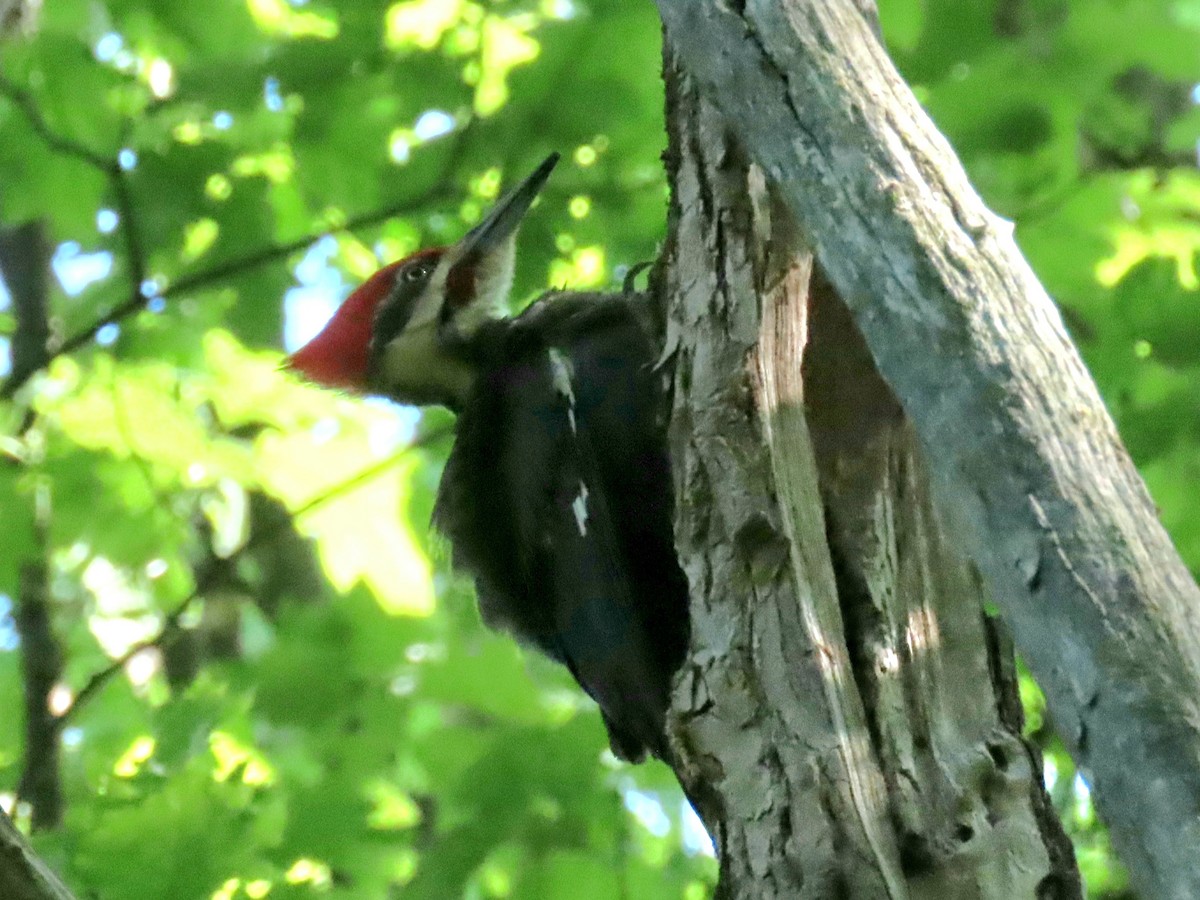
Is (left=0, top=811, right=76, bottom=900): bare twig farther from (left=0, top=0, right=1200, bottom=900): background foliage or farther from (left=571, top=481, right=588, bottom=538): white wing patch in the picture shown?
(left=571, top=481, right=588, bottom=538): white wing patch

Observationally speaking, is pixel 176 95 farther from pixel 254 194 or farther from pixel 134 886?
pixel 134 886

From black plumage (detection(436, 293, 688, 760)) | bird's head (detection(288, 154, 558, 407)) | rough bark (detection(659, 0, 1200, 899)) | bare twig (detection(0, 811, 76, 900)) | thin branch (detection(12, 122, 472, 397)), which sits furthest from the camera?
thin branch (detection(12, 122, 472, 397))

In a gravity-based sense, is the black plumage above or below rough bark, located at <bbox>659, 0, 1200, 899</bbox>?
below

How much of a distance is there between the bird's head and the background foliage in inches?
5.7

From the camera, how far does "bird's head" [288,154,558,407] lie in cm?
339

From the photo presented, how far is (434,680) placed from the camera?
3.24 metres

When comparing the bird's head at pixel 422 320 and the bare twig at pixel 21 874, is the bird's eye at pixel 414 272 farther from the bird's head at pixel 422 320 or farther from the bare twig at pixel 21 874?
Answer: the bare twig at pixel 21 874

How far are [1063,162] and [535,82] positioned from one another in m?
1.18

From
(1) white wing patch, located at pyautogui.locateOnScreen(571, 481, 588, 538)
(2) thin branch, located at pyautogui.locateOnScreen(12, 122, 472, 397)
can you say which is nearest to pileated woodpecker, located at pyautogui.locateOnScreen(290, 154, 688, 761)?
(1) white wing patch, located at pyautogui.locateOnScreen(571, 481, 588, 538)

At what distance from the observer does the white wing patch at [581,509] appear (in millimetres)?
2816

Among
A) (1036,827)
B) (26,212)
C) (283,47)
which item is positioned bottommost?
(1036,827)

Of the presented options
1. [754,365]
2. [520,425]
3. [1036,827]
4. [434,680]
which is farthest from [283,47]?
[1036,827]

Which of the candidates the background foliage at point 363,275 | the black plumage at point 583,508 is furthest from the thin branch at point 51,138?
the black plumage at point 583,508

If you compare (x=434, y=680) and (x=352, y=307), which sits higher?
(x=352, y=307)
